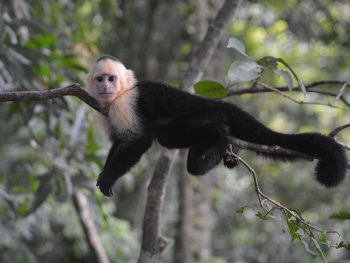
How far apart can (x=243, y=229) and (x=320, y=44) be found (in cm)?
344

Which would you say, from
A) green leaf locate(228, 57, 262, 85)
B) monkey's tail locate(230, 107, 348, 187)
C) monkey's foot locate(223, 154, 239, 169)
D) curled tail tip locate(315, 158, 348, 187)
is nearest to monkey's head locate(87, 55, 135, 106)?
monkey's foot locate(223, 154, 239, 169)

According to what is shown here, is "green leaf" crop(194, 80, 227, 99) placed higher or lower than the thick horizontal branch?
lower

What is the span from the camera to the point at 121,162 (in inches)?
123

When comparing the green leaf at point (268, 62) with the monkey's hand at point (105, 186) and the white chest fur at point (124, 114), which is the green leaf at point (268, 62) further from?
the monkey's hand at point (105, 186)

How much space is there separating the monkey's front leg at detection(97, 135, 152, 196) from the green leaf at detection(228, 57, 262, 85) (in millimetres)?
858

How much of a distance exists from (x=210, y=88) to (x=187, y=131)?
414 mm

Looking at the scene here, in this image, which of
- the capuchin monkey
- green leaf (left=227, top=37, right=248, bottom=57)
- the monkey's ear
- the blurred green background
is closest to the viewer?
green leaf (left=227, top=37, right=248, bottom=57)

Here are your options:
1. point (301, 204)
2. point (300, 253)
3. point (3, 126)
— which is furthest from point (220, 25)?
point (301, 204)

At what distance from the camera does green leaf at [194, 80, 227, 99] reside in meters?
2.81

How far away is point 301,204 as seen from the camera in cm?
853

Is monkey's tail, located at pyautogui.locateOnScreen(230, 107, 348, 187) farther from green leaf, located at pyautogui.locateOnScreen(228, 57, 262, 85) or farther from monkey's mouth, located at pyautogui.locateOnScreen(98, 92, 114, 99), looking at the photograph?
monkey's mouth, located at pyautogui.locateOnScreen(98, 92, 114, 99)

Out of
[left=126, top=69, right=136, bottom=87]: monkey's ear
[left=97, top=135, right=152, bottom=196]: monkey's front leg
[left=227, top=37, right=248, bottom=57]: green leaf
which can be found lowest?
[left=97, top=135, right=152, bottom=196]: monkey's front leg

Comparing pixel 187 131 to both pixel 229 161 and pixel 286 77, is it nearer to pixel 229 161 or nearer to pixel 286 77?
pixel 229 161

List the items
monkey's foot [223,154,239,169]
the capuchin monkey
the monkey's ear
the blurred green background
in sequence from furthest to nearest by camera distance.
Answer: the blurred green background → the monkey's ear → the capuchin monkey → monkey's foot [223,154,239,169]
